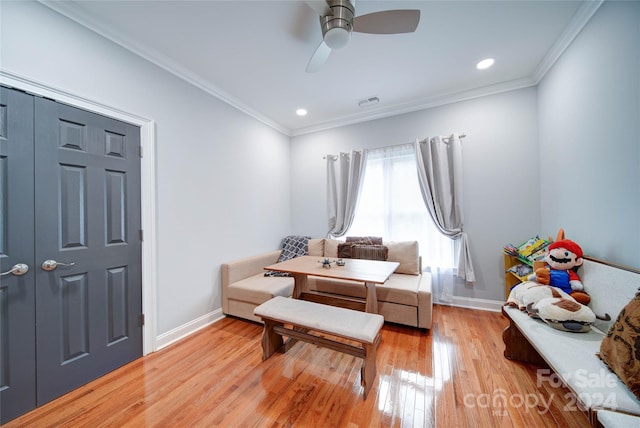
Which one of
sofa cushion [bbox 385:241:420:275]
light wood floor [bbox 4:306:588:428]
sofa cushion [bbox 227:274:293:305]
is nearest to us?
light wood floor [bbox 4:306:588:428]

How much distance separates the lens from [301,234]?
4.15 metres

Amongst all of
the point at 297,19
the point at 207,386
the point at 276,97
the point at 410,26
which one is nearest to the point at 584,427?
the point at 207,386

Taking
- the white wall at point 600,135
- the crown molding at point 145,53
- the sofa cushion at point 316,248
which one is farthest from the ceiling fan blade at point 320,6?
the sofa cushion at point 316,248

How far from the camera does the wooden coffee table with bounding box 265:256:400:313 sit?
207cm

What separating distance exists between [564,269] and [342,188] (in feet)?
8.67

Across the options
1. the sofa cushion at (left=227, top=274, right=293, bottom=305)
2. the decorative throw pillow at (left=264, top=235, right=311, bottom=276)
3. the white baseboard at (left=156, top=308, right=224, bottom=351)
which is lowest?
the white baseboard at (left=156, top=308, right=224, bottom=351)

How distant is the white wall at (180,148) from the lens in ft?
5.22

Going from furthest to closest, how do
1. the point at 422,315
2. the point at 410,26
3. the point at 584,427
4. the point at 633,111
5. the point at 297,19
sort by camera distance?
the point at 422,315
the point at 297,19
the point at 410,26
the point at 633,111
the point at 584,427

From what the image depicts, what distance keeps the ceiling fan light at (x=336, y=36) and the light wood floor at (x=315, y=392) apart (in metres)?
2.52


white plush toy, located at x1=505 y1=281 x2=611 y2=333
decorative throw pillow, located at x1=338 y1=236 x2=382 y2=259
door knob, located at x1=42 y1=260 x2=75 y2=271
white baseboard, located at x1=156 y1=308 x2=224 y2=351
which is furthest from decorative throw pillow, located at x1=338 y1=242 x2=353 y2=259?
door knob, located at x1=42 y1=260 x2=75 y2=271

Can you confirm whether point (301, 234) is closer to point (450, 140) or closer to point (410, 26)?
point (450, 140)

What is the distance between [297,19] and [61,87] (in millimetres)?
1862

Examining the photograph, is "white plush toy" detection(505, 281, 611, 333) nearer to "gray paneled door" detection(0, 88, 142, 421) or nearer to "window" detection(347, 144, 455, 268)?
"window" detection(347, 144, 455, 268)

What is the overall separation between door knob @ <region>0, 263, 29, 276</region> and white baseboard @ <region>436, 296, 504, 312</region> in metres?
4.08
